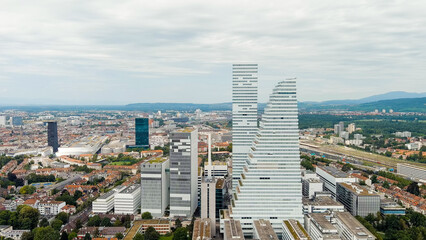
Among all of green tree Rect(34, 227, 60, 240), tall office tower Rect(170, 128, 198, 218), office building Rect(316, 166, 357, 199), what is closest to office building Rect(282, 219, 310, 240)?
tall office tower Rect(170, 128, 198, 218)

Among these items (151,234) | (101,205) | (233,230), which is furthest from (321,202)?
(101,205)

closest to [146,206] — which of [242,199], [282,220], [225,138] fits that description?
[242,199]

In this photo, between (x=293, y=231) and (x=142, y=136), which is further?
(x=142, y=136)

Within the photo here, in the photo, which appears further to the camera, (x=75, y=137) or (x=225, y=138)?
(x=75, y=137)

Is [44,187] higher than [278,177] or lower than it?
lower

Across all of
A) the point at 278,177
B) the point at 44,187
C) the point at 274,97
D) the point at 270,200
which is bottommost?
the point at 44,187

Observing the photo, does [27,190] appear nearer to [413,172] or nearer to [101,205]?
[101,205]

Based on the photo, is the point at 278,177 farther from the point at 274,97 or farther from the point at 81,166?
the point at 81,166
